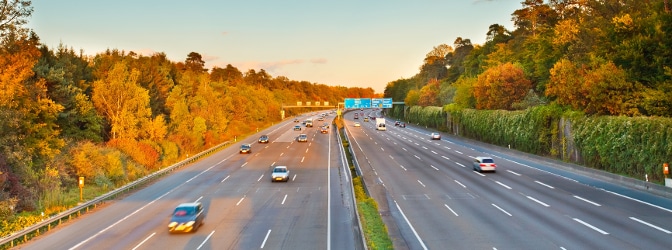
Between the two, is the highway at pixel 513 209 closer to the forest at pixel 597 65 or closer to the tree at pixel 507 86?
the forest at pixel 597 65

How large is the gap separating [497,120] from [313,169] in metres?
30.6

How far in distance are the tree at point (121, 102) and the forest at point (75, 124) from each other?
0.36ft

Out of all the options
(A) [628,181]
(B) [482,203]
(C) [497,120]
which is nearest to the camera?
(B) [482,203]

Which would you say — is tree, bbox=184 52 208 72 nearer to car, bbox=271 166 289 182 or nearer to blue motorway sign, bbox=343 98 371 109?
blue motorway sign, bbox=343 98 371 109

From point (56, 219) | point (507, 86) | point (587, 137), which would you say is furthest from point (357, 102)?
point (56, 219)

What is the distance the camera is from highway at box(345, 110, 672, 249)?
22078 millimetres

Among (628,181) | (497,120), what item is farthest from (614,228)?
(497,120)

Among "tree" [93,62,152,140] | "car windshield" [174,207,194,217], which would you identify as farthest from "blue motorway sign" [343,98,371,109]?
"car windshield" [174,207,194,217]

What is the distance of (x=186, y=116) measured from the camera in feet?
257

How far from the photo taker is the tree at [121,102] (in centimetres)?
5753

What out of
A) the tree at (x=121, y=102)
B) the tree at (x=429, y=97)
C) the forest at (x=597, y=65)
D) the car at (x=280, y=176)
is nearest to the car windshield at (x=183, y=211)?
the car at (x=280, y=176)

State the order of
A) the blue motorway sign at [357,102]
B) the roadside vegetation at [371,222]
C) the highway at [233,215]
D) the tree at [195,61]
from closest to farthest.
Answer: the roadside vegetation at [371,222] < the highway at [233,215] < the blue motorway sign at [357,102] < the tree at [195,61]

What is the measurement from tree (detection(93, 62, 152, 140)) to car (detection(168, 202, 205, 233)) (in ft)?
118

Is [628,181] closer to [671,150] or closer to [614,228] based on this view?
[671,150]
